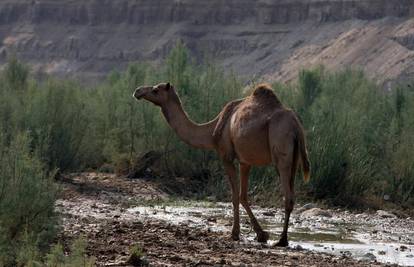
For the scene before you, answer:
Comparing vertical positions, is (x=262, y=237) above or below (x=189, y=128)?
below

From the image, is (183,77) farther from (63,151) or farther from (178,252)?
(178,252)

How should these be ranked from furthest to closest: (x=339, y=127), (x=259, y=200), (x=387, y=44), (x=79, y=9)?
(x=79, y=9)
(x=387, y=44)
(x=339, y=127)
(x=259, y=200)

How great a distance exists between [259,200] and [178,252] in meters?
A: 7.23

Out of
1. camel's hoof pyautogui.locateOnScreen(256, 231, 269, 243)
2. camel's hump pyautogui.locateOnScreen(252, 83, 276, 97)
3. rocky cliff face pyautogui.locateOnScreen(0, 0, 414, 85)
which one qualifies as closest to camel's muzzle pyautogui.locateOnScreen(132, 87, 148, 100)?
camel's hump pyautogui.locateOnScreen(252, 83, 276, 97)

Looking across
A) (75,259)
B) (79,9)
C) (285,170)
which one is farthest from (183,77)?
(79,9)

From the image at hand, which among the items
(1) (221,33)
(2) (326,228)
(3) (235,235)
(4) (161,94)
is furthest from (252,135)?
(1) (221,33)

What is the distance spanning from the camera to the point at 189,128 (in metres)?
15.6

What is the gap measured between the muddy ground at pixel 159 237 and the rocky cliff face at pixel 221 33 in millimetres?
45787

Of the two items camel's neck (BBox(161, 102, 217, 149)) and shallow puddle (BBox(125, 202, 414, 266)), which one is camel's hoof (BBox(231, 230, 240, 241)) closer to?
shallow puddle (BBox(125, 202, 414, 266))

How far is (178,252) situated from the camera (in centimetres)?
1284

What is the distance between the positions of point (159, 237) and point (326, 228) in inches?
140

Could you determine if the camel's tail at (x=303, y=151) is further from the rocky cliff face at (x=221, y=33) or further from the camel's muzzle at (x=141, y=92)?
the rocky cliff face at (x=221, y=33)

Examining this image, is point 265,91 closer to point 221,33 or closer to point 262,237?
point 262,237

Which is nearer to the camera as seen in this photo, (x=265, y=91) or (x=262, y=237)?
(x=262, y=237)
